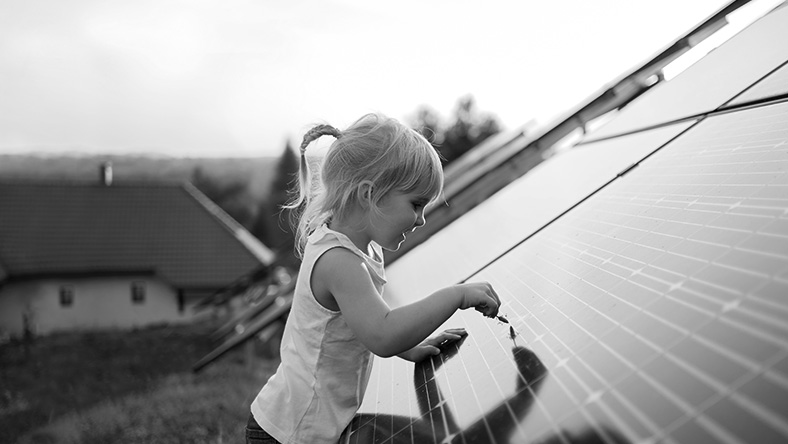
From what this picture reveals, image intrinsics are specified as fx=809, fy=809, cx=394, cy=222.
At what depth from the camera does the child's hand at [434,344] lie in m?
1.98

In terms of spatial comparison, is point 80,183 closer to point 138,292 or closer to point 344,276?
point 138,292

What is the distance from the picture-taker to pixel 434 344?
6.60 feet

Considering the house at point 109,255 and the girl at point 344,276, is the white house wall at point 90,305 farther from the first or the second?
the girl at point 344,276

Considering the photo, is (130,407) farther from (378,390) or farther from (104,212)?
(104,212)

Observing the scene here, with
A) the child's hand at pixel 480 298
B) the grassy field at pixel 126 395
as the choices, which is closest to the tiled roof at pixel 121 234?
the grassy field at pixel 126 395

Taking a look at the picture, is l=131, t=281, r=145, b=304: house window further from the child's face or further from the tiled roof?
the child's face

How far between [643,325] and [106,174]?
1677 inches

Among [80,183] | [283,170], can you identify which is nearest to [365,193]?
[80,183]

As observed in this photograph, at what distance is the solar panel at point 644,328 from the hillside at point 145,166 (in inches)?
2885

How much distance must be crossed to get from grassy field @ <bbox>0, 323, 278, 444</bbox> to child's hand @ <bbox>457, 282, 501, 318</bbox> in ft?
9.15

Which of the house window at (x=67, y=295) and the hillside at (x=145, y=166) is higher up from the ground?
the house window at (x=67, y=295)

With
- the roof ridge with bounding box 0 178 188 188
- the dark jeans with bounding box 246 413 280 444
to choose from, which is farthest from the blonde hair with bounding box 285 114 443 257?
the roof ridge with bounding box 0 178 188 188

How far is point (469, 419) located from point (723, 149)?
1007 mm

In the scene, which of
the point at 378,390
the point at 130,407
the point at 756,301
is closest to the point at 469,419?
the point at 756,301
